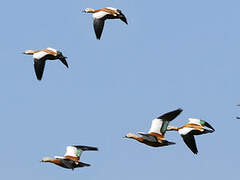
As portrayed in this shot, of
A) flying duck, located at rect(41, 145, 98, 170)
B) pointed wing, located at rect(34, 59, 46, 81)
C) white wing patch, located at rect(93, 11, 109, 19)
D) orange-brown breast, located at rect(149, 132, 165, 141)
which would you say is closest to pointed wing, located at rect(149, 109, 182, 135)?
orange-brown breast, located at rect(149, 132, 165, 141)

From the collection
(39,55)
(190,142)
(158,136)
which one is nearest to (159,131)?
(158,136)

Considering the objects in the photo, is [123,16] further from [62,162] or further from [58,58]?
[62,162]

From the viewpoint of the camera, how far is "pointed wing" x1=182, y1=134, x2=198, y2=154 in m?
69.9

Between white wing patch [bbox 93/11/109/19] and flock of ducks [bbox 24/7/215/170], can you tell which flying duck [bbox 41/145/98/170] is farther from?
white wing patch [bbox 93/11/109/19]

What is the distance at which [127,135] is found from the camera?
7275 cm

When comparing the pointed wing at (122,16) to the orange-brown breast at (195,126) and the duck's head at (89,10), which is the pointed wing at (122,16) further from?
the orange-brown breast at (195,126)

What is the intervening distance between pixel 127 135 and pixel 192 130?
5030 millimetres

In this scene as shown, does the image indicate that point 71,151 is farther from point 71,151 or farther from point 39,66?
point 39,66

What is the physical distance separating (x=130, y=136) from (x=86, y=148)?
3.39 m

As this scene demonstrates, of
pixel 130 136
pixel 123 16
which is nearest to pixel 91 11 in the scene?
pixel 123 16

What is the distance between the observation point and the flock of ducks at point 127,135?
230ft

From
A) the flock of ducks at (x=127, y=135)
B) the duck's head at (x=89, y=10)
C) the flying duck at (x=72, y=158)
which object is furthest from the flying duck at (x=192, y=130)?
the duck's head at (x=89, y=10)

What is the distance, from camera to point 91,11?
257ft

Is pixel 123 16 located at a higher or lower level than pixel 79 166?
higher
